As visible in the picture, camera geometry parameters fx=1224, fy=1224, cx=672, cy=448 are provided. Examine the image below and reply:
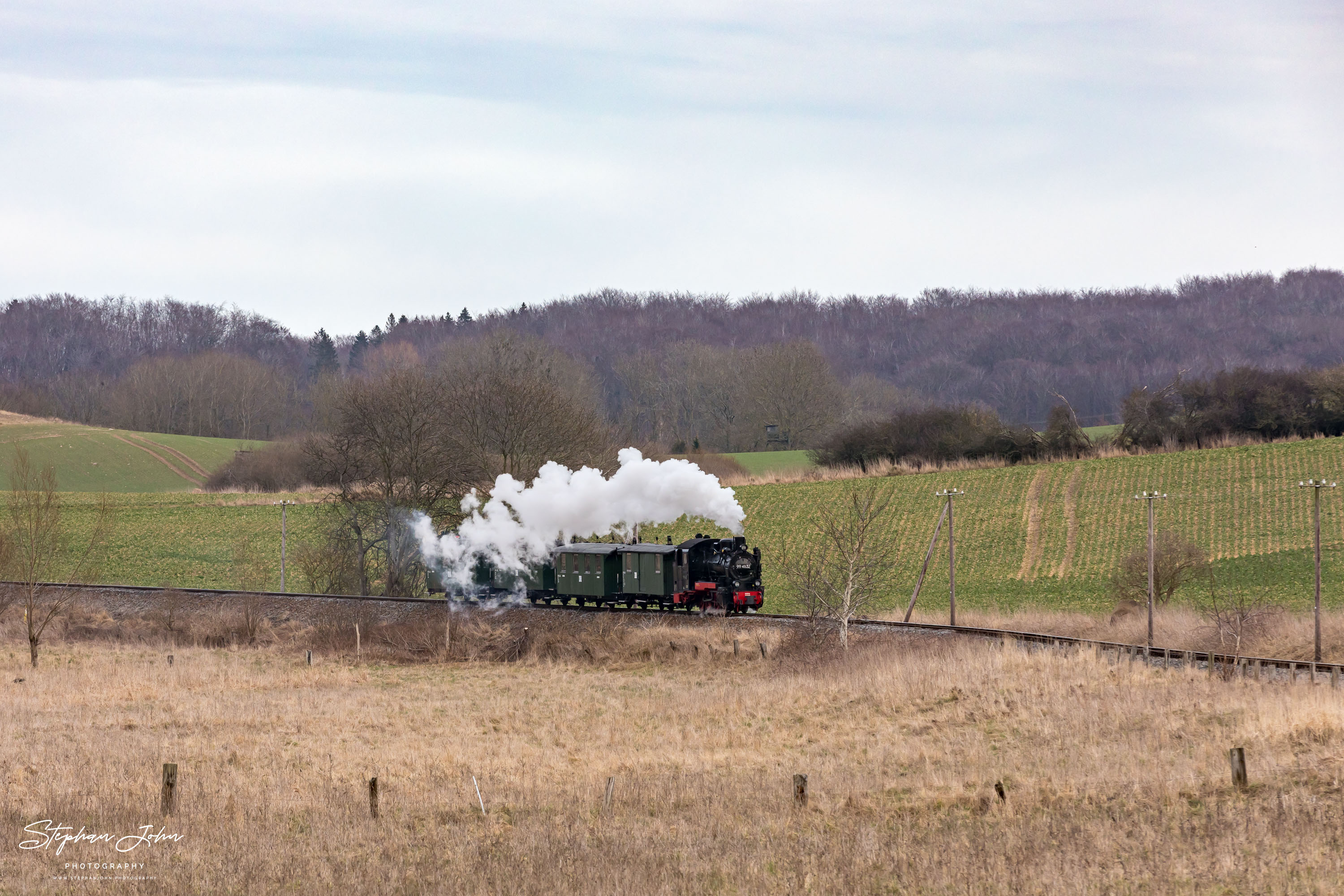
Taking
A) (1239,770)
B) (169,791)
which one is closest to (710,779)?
(1239,770)

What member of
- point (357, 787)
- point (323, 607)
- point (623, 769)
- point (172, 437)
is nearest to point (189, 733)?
point (357, 787)

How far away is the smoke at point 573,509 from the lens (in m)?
40.6

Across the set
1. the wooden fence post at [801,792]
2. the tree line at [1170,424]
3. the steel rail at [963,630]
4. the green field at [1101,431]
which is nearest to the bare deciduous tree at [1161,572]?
the steel rail at [963,630]

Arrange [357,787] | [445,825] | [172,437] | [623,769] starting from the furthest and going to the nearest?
[172,437] → [623,769] → [357,787] → [445,825]

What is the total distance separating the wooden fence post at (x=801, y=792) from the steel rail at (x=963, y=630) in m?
15.0

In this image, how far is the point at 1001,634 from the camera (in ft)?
127

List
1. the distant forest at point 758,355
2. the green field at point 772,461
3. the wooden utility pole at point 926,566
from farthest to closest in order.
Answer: the distant forest at point 758,355, the green field at point 772,461, the wooden utility pole at point 926,566

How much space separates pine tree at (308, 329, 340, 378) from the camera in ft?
609

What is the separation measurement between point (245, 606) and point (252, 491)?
46050 millimetres

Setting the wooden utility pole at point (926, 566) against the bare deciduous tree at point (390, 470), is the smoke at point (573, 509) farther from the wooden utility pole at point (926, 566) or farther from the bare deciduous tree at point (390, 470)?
the wooden utility pole at point (926, 566)

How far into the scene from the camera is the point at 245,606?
163ft

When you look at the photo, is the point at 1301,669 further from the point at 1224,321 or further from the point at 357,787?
the point at 1224,321

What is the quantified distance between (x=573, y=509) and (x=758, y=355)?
276ft

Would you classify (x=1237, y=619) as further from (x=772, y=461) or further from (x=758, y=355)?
(x=758, y=355)
